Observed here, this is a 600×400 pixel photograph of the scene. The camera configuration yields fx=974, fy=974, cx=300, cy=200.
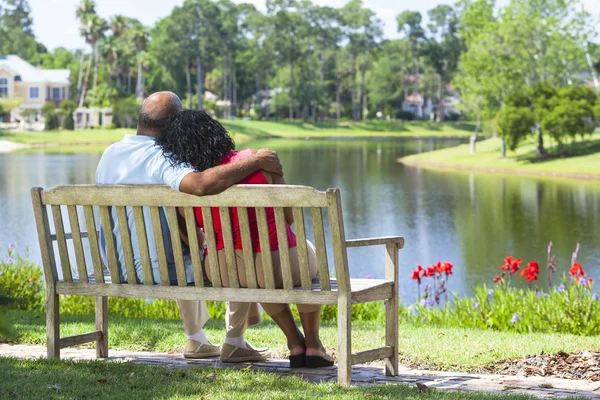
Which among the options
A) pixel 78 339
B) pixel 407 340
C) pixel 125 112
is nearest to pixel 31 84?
pixel 125 112

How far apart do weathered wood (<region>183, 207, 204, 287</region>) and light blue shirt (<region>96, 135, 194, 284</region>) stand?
0.10 meters

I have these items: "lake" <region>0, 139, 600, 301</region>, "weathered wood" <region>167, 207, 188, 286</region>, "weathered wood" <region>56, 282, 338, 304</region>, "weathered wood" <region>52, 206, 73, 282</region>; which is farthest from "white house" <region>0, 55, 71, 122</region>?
"weathered wood" <region>167, 207, 188, 286</region>

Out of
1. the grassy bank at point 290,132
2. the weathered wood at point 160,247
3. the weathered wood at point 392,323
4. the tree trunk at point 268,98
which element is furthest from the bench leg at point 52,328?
the tree trunk at point 268,98

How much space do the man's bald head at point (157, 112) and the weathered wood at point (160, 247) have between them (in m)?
0.53

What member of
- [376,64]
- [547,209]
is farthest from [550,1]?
[376,64]

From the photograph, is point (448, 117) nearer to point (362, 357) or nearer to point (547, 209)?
point (547, 209)

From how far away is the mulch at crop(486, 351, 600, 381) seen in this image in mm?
4821

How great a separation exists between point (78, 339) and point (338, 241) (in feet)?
5.34

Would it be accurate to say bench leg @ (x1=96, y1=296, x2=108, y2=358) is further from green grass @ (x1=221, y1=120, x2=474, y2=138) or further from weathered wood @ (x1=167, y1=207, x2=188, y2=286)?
green grass @ (x1=221, y1=120, x2=474, y2=138)

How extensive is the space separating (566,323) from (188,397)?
4.64 m

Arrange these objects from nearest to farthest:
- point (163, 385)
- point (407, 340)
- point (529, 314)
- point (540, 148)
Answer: point (163, 385), point (407, 340), point (529, 314), point (540, 148)

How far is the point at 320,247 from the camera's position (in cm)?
433

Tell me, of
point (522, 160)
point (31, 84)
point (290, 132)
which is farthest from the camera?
point (31, 84)

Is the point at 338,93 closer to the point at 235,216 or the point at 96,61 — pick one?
the point at 96,61
